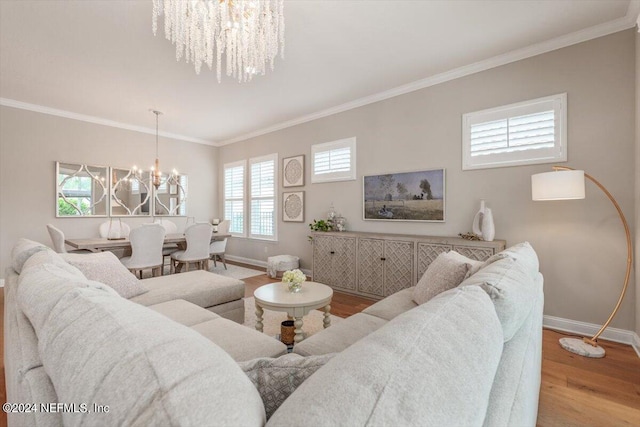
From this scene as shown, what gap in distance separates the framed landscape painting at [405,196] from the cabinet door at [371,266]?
0.51 metres

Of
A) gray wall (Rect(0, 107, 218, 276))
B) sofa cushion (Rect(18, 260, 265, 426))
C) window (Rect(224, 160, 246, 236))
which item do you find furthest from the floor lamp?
gray wall (Rect(0, 107, 218, 276))

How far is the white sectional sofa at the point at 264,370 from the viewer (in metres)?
0.44

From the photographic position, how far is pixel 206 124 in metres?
5.46

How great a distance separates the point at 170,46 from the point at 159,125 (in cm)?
304

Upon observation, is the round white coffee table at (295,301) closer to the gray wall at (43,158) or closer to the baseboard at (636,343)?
the baseboard at (636,343)

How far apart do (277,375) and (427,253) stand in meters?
2.92

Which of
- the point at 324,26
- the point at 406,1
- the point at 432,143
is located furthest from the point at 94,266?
the point at 432,143

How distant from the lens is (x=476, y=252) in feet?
9.78

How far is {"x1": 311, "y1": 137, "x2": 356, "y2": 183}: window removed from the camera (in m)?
4.43

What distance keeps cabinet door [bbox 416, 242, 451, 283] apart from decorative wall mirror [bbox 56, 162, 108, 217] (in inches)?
218

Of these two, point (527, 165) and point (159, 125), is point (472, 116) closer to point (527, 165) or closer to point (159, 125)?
point (527, 165)

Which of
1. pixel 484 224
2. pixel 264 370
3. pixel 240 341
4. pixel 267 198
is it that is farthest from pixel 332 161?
pixel 264 370

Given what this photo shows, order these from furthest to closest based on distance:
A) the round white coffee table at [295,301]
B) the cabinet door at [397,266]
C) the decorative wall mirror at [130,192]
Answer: the decorative wall mirror at [130,192] → the cabinet door at [397,266] → the round white coffee table at [295,301]

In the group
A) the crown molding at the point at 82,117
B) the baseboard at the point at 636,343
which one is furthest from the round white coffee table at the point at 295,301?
the crown molding at the point at 82,117
